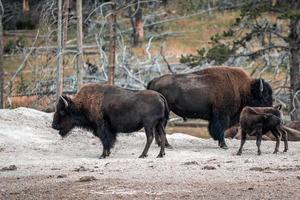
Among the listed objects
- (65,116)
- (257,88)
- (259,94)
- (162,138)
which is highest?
(257,88)

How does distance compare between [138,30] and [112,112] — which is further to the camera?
[138,30]

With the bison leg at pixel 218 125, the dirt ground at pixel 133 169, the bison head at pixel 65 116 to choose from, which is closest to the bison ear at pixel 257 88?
the bison leg at pixel 218 125

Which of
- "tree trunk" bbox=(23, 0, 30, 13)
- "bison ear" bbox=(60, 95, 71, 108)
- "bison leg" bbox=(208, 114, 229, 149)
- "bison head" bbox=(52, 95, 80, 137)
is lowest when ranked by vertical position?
"bison leg" bbox=(208, 114, 229, 149)

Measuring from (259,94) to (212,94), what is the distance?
3.97ft

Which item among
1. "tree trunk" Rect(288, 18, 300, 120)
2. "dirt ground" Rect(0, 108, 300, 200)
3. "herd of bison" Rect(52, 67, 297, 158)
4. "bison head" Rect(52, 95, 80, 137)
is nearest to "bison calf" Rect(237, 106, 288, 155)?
"herd of bison" Rect(52, 67, 297, 158)

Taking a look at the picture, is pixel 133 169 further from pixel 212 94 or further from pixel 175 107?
pixel 212 94

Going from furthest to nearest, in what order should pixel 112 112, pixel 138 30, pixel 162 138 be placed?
pixel 138 30
pixel 112 112
pixel 162 138

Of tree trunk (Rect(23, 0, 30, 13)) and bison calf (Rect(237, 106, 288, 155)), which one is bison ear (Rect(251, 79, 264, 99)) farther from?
tree trunk (Rect(23, 0, 30, 13))

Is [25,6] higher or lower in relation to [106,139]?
higher

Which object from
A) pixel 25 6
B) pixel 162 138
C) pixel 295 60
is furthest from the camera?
pixel 25 6

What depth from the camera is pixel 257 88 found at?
20125 millimetres

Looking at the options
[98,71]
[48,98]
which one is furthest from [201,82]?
[98,71]

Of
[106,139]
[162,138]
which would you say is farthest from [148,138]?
[106,139]

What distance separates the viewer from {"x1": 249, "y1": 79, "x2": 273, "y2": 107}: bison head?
66.0ft
